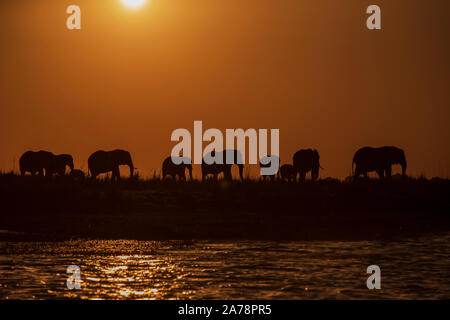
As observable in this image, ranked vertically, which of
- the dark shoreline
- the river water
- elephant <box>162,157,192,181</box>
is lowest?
the river water

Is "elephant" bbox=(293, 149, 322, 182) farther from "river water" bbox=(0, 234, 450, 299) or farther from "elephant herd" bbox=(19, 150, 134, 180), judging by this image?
"river water" bbox=(0, 234, 450, 299)

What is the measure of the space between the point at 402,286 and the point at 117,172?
96.9 feet

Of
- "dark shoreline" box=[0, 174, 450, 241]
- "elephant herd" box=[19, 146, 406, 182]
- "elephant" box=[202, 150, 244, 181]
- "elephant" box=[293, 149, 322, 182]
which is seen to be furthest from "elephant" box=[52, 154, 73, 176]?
"dark shoreline" box=[0, 174, 450, 241]

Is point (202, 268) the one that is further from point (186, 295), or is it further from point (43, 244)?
point (43, 244)

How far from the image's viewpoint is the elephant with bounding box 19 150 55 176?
144 feet

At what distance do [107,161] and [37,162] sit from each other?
441cm

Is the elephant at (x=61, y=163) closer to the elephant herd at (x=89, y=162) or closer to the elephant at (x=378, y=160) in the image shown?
the elephant herd at (x=89, y=162)

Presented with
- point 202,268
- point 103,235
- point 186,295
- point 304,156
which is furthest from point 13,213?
point 304,156

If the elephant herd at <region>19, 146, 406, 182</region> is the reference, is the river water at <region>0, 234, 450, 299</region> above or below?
below

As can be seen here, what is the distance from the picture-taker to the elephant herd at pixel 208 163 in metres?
40.7

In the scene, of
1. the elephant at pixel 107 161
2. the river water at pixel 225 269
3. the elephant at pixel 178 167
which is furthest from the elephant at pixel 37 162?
the river water at pixel 225 269

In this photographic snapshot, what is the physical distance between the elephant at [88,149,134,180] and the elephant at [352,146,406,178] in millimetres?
11956

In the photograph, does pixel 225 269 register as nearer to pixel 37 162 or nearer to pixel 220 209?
pixel 220 209
